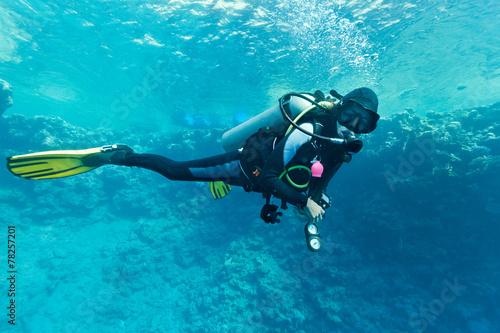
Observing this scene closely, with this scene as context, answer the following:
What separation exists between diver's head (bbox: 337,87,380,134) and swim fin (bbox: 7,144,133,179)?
13.1ft

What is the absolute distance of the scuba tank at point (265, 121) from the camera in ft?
9.70

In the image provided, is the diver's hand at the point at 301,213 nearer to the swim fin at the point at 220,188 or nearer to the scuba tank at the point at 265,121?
the scuba tank at the point at 265,121

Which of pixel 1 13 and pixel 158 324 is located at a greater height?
pixel 1 13

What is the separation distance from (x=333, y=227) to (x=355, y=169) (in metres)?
4.46

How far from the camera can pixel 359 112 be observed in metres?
2.64

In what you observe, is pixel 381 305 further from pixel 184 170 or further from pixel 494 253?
pixel 184 170

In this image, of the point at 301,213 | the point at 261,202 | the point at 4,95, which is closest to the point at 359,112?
the point at 301,213

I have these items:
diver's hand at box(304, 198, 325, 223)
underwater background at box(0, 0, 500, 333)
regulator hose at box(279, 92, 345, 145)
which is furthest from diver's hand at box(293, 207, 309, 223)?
underwater background at box(0, 0, 500, 333)

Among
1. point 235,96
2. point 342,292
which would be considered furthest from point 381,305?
point 235,96

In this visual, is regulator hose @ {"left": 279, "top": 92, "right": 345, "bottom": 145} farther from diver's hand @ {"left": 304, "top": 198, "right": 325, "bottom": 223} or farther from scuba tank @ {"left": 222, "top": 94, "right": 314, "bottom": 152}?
diver's hand @ {"left": 304, "top": 198, "right": 325, "bottom": 223}

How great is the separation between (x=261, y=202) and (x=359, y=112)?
11655mm

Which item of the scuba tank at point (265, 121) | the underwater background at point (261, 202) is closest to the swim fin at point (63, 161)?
the scuba tank at point (265, 121)

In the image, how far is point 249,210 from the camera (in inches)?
555

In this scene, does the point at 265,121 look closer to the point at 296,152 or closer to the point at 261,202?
the point at 296,152
